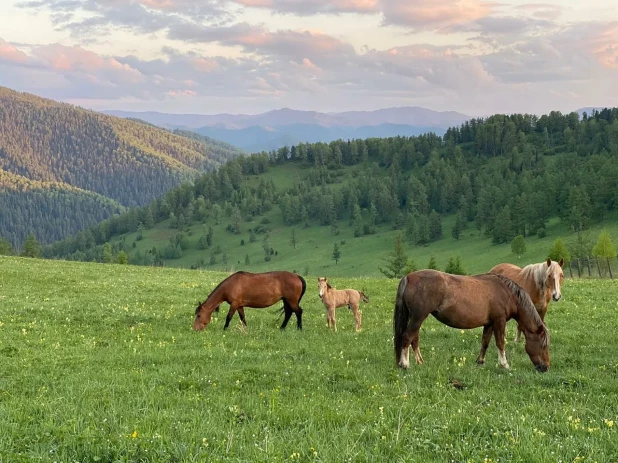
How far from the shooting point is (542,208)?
12112cm

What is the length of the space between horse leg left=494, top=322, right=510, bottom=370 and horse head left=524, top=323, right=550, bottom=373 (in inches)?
24.7

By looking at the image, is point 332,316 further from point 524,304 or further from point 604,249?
point 604,249

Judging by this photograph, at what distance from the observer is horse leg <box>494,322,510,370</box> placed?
12562 millimetres

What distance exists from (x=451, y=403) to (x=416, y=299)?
11.1ft

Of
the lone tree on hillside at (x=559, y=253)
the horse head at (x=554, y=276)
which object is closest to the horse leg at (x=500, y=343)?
the horse head at (x=554, y=276)

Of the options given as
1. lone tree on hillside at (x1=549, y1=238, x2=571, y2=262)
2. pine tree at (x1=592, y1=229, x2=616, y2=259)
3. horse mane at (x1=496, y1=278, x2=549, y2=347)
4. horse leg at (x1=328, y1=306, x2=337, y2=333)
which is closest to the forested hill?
lone tree on hillside at (x1=549, y1=238, x2=571, y2=262)

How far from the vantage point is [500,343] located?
498 inches

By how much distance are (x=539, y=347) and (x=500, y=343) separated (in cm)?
93

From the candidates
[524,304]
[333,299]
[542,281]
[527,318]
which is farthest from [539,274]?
[333,299]

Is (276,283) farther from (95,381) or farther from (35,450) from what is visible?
(35,450)

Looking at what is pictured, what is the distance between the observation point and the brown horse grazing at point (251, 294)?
1777 cm

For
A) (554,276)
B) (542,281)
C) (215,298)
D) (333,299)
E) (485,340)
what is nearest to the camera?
(485,340)

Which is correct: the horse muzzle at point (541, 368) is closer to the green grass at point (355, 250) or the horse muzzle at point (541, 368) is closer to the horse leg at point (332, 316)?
the horse leg at point (332, 316)

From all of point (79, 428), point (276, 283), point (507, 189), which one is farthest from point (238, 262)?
point (79, 428)
